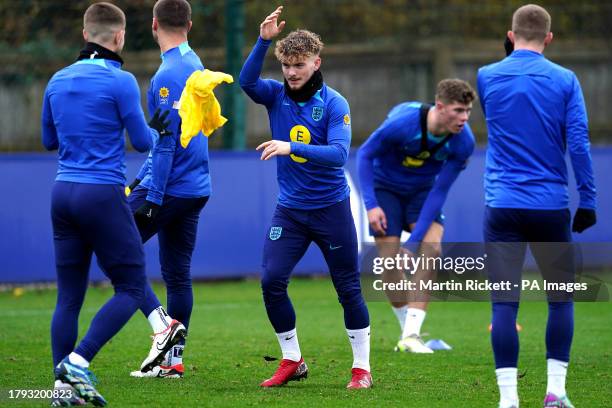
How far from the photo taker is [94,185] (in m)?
5.82

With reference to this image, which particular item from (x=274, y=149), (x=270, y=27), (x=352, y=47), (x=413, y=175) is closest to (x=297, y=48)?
(x=270, y=27)

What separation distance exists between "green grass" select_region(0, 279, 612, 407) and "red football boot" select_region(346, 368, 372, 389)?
72mm

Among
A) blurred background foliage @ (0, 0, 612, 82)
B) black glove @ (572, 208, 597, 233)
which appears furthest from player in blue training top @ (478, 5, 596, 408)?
blurred background foliage @ (0, 0, 612, 82)

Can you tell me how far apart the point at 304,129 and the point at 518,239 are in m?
1.57

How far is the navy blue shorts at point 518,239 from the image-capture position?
5812 mm

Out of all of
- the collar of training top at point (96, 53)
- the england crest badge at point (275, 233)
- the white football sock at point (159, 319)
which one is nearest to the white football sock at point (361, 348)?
the england crest badge at point (275, 233)

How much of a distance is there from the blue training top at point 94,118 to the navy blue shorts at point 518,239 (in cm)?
199

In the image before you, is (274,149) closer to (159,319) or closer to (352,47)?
(159,319)

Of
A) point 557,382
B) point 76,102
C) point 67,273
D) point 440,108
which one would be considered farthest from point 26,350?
point 557,382

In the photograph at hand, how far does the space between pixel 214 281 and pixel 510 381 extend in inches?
337

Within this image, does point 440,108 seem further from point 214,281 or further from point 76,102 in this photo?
point 214,281

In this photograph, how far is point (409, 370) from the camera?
7.60 metres

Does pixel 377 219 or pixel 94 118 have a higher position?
pixel 94 118

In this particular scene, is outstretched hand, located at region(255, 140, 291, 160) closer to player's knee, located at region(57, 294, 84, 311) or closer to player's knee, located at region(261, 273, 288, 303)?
→ player's knee, located at region(261, 273, 288, 303)
